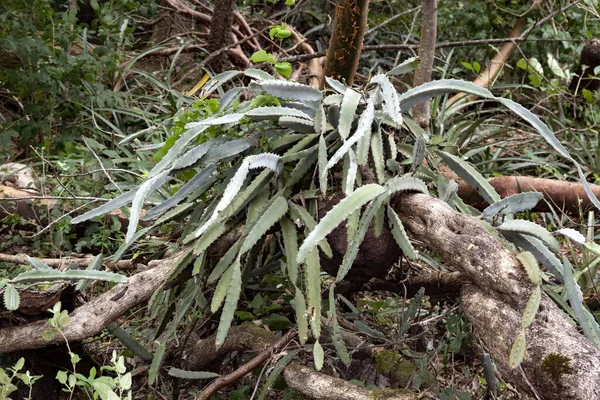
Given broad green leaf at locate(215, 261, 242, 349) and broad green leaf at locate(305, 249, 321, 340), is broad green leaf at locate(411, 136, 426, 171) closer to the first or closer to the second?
broad green leaf at locate(305, 249, 321, 340)

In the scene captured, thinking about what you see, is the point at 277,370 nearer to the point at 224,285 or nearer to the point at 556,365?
the point at 224,285

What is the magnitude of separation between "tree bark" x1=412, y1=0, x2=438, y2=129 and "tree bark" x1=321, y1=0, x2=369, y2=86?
576 mm

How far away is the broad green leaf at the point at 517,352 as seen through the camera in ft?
4.53

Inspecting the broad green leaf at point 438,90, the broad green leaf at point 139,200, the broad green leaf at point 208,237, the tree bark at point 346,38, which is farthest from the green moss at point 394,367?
the tree bark at point 346,38

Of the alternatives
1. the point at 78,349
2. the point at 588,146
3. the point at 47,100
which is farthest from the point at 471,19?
the point at 78,349

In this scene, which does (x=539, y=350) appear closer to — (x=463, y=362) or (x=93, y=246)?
(x=463, y=362)

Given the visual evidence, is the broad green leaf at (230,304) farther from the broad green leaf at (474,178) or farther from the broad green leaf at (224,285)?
the broad green leaf at (474,178)

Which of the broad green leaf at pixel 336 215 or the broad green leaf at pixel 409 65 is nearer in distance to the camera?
the broad green leaf at pixel 336 215

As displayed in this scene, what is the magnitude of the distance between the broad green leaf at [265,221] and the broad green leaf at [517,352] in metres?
0.75

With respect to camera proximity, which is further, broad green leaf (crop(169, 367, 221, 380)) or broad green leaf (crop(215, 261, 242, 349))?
broad green leaf (crop(169, 367, 221, 380))

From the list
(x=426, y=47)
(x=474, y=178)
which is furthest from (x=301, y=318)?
(x=426, y=47)

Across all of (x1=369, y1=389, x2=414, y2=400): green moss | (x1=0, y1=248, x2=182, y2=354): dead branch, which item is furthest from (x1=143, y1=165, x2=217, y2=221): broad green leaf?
(x1=369, y1=389, x2=414, y2=400): green moss

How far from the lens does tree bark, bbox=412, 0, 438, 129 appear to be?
3.16 meters

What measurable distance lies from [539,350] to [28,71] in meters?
3.48
